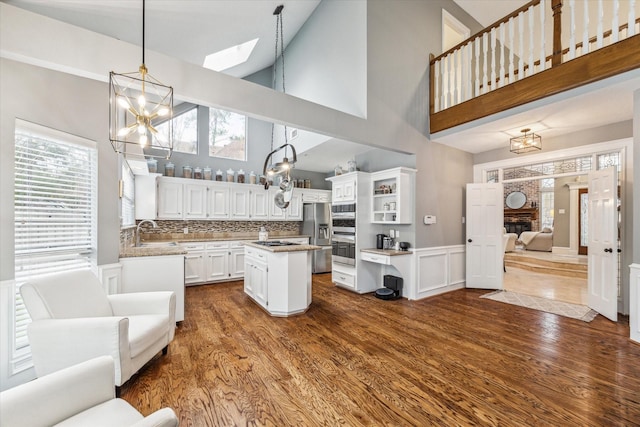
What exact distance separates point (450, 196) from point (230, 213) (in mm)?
4519

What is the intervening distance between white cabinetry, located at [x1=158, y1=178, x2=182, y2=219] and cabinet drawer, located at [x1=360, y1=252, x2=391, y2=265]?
12.1 ft

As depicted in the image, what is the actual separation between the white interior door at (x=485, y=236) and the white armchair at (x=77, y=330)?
16.8 ft

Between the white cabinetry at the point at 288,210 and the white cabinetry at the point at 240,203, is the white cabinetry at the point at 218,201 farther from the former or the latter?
the white cabinetry at the point at 288,210

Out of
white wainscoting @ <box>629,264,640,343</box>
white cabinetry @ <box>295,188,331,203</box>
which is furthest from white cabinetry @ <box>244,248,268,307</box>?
white wainscoting @ <box>629,264,640,343</box>

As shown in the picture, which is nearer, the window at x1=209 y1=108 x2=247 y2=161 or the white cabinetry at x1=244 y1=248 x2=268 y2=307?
the white cabinetry at x1=244 y1=248 x2=268 y2=307

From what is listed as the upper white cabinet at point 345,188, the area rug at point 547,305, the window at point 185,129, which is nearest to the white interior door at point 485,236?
the area rug at point 547,305

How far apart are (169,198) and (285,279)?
3.25 metres

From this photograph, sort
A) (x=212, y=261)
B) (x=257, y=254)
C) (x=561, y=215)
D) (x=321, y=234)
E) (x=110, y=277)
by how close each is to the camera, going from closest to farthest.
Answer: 1. (x=110, y=277)
2. (x=257, y=254)
3. (x=212, y=261)
4. (x=321, y=234)
5. (x=561, y=215)

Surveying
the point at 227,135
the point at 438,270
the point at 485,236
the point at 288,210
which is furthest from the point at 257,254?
the point at 485,236

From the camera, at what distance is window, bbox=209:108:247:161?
6367 mm

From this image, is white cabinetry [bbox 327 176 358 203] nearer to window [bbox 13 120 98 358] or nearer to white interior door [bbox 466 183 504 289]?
white interior door [bbox 466 183 504 289]

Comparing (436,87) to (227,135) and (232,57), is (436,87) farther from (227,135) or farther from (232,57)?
(227,135)

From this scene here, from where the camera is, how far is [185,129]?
241 inches

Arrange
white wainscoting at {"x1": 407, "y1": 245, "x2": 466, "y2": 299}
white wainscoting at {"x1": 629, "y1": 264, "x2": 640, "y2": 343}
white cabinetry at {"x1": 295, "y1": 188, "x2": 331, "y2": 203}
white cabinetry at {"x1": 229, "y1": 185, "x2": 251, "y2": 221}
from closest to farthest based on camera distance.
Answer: white wainscoting at {"x1": 629, "y1": 264, "x2": 640, "y2": 343}, white wainscoting at {"x1": 407, "y1": 245, "x2": 466, "y2": 299}, white cabinetry at {"x1": 229, "y1": 185, "x2": 251, "y2": 221}, white cabinetry at {"x1": 295, "y1": 188, "x2": 331, "y2": 203}
